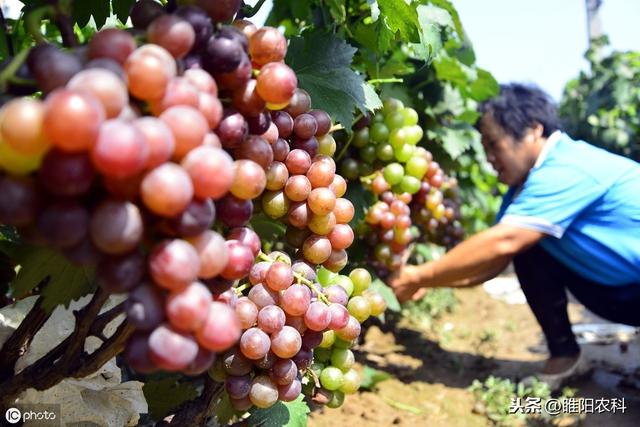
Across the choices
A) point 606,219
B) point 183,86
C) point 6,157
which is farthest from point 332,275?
point 606,219

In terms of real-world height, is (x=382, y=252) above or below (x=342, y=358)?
below

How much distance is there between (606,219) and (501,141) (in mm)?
617

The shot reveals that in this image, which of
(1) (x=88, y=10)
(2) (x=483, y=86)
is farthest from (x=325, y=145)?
(2) (x=483, y=86)

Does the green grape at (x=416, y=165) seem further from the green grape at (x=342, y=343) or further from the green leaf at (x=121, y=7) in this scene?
the green leaf at (x=121, y=7)

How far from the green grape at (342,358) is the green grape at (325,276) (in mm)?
Result: 166

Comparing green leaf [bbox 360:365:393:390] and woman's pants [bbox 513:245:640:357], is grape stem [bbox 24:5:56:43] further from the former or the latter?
woman's pants [bbox 513:245:640:357]

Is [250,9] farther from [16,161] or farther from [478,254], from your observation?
[478,254]

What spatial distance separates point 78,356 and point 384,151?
3.85 feet

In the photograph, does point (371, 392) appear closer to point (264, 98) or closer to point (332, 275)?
point (332, 275)

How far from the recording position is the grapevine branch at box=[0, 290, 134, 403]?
0.98 meters

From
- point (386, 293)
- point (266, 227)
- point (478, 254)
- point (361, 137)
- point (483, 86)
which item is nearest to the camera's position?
point (266, 227)

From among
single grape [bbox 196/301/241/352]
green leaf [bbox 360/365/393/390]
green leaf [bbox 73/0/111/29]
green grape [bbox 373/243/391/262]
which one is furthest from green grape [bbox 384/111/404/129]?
single grape [bbox 196/301/241/352]

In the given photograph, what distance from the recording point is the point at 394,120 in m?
1.91

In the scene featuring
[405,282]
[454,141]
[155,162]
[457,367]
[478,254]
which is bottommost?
[457,367]
